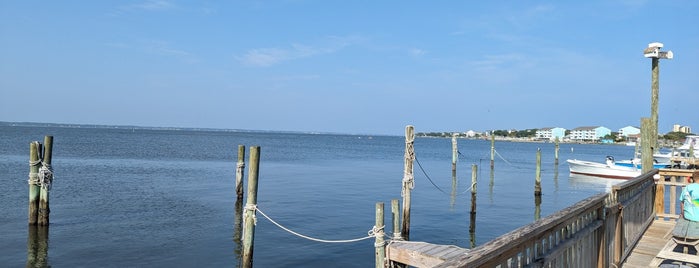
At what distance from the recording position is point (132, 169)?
36469mm

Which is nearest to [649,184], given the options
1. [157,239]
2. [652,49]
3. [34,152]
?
[652,49]

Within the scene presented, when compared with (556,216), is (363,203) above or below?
below

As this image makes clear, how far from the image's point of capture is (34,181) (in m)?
14.0

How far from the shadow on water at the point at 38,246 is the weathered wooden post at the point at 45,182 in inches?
12.3

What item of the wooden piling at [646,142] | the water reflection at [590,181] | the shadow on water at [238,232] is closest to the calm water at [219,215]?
the shadow on water at [238,232]

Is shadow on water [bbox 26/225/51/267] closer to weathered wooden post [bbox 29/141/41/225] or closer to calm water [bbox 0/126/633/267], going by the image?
calm water [bbox 0/126/633/267]

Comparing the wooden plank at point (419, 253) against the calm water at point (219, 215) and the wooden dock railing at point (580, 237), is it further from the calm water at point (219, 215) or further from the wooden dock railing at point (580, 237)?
the calm water at point (219, 215)

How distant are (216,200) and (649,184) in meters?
17.9

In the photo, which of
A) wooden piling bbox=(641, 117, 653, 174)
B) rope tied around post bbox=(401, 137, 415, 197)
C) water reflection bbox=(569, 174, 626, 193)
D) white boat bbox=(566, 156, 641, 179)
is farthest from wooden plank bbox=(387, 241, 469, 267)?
white boat bbox=(566, 156, 641, 179)

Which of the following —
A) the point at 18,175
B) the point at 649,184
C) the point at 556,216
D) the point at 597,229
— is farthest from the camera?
the point at 18,175

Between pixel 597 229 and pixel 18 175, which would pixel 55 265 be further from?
pixel 18 175

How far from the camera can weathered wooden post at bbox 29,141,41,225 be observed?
555 inches

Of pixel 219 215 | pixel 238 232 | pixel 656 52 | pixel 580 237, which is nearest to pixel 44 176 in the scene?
pixel 238 232

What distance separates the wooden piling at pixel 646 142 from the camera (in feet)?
38.8
